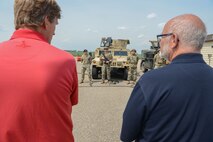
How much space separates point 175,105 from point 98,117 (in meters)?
6.09

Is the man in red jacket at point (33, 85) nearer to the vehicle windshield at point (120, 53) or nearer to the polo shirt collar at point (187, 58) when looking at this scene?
the polo shirt collar at point (187, 58)

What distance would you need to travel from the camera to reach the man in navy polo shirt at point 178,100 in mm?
2047

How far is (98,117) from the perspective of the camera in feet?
26.4

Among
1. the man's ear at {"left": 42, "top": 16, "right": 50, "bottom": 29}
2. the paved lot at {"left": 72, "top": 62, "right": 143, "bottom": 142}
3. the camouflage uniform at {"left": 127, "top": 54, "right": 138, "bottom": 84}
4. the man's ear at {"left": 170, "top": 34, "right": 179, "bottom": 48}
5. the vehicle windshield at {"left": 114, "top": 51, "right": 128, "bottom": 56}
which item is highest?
the man's ear at {"left": 42, "top": 16, "right": 50, "bottom": 29}

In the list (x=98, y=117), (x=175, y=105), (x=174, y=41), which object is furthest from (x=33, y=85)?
(x=98, y=117)

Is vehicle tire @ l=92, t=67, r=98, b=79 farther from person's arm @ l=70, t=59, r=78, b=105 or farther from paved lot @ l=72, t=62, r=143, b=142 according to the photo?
person's arm @ l=70, t=59, r=78, b=105

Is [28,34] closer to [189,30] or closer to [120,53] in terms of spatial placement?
[189,30]

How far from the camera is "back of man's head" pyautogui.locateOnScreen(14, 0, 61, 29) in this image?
6.66 feet

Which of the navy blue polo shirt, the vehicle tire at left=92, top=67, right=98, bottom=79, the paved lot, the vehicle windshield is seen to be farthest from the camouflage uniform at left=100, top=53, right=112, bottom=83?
the navy blue polo shirt

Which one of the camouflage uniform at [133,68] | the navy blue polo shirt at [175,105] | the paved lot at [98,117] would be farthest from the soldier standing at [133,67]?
the navy blue polo shirt at [175,105]

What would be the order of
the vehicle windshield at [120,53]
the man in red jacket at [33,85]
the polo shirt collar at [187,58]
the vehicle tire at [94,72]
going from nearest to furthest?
the man in red jacket at [33,85] < the polo shirt collar at [187,58] < the vehicle tire at [94,72] < the vehicle windshield at [120,53]

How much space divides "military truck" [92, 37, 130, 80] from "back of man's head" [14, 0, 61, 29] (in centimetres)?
1555

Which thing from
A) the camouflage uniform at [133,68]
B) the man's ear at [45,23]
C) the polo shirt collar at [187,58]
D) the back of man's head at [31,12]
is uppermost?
the back of man's head at [31,12]

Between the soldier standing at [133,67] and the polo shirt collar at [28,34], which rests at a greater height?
the polo shirt collar at [28,34]
